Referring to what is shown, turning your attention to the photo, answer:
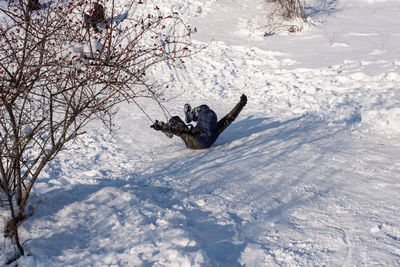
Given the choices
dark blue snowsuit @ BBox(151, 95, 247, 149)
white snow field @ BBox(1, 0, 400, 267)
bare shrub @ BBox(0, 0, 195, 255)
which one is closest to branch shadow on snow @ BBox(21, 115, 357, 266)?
white snow field @ BBox(1, 0, 400, 267)

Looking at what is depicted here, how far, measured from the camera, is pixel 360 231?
338cm

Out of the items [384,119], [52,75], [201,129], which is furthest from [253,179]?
[384,119]

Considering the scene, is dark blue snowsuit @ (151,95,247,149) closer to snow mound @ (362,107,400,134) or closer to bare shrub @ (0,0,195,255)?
bare shrub @ (0,0,195,255)

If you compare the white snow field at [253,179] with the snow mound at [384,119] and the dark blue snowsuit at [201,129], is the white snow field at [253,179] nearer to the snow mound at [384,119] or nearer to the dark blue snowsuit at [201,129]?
the snow mound at [384,119]

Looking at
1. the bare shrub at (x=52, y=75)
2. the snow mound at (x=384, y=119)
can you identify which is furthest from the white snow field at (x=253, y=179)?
the bare shrub at (x=52, y=75)

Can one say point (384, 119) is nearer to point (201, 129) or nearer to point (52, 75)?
point (201, 129)

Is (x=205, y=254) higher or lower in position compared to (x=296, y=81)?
lower

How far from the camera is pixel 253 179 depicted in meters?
4.63

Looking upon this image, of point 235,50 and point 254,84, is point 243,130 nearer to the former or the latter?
point 254,84

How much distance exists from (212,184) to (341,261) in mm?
1871

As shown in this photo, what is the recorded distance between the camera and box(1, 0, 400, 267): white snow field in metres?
3.17

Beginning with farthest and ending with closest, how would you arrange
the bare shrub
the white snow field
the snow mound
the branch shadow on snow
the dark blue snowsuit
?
the snow mound → the dark blue snowsuit → the branch shadow on snow → the white snow field → the bare shrub

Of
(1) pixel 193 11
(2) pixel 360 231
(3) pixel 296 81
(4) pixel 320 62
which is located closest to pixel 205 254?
(2) pixel 360 231

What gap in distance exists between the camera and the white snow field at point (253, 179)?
125 inches
